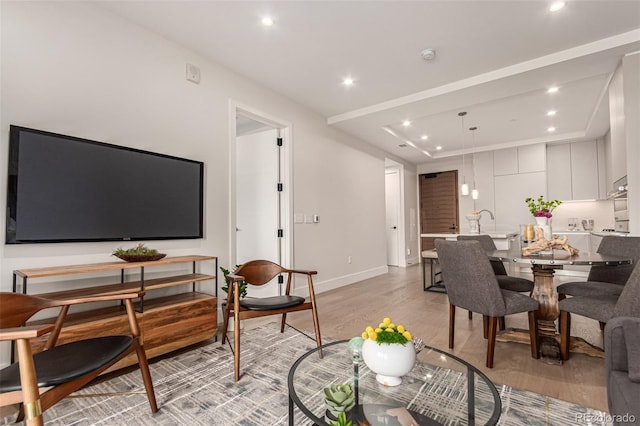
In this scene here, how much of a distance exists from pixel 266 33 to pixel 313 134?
1846mm

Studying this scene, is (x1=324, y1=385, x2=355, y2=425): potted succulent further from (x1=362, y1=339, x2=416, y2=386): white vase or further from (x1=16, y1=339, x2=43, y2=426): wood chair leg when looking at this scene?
(x1=16, y1=339, x2=43, y2=426): wood chair leg

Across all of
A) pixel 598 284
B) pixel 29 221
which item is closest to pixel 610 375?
pixel 598 284

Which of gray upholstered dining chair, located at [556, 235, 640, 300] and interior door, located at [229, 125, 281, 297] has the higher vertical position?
interior door, located at [229, 125, 281, 297]

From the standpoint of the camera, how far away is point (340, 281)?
4.80 meters

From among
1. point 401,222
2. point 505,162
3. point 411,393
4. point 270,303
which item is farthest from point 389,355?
point 505,162

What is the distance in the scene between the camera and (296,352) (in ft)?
7.75

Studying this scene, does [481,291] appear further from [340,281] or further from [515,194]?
[515,194]

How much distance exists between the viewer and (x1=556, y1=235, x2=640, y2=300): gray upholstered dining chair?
234 centimetres

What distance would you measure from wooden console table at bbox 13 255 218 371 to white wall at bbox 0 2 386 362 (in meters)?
0.21

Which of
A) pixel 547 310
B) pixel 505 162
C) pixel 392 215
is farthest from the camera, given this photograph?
pixel 392 215

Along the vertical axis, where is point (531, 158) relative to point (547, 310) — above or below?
above

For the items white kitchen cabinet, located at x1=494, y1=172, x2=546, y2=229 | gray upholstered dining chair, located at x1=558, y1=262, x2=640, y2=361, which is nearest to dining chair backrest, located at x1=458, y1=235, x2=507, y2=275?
gray upholstered dining chair, located at x1=558, y1=262, x2=640, y2=361

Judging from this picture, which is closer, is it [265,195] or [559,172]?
[265,195]

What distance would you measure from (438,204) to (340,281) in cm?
411
